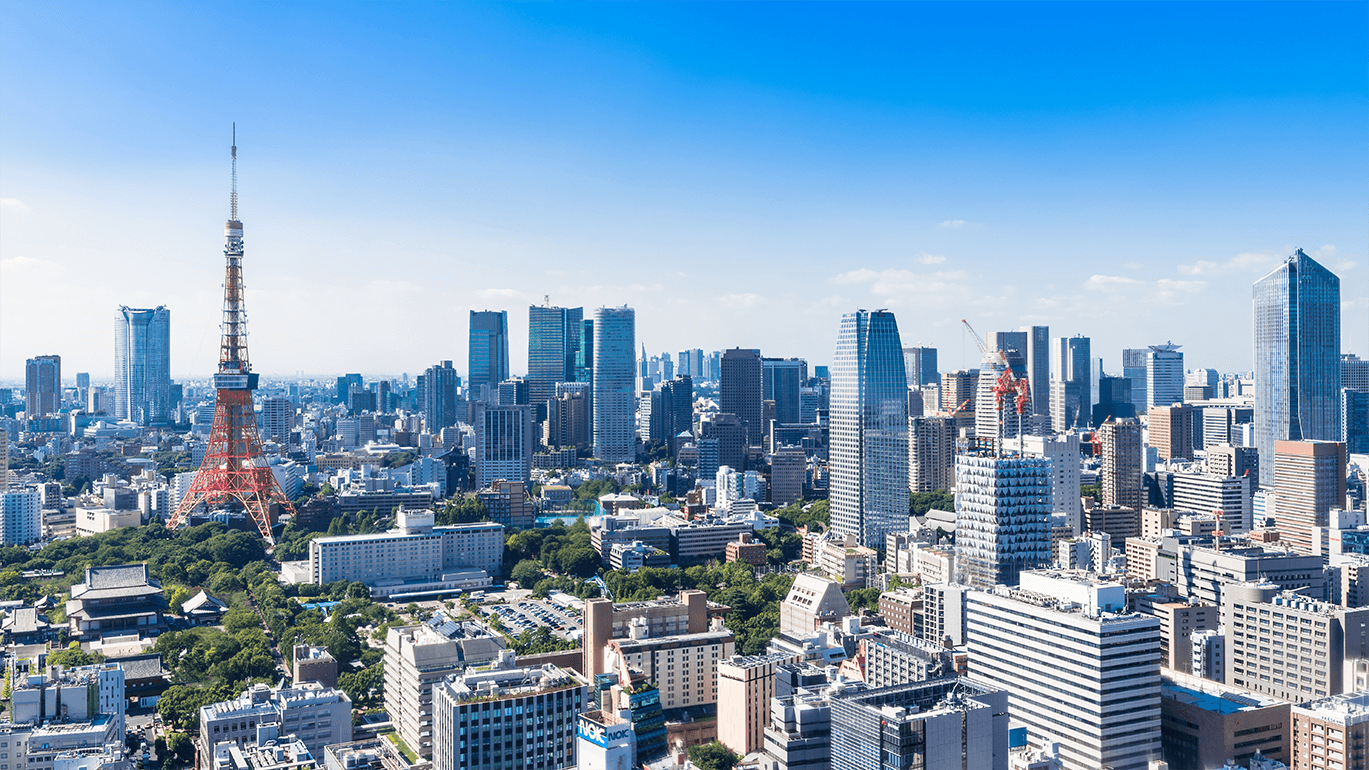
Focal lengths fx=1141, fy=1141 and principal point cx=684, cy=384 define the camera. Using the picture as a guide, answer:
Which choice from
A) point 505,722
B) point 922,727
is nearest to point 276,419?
point 505,722

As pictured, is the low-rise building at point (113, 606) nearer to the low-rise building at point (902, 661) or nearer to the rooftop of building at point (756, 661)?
the rooftop of building at point (756, 661)

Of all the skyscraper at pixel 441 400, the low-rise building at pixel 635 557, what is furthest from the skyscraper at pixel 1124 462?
the skyscraper at pixel 441 400

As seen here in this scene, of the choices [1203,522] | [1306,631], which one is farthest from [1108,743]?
[1203,522]

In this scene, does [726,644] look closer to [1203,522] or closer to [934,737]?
[934,737]

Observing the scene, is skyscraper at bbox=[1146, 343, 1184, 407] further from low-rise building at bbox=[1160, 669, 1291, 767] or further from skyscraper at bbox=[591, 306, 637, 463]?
low-rise building at bbox=[1160, 669, 1291, 767]

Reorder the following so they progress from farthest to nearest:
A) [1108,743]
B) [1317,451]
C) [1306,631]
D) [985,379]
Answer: [985,379], [1317,451], [1306,631], [1108,743]

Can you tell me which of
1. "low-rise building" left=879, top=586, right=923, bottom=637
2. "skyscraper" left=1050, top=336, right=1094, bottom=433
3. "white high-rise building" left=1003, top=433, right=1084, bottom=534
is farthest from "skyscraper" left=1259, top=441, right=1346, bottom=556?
"skyscraper" left=1050, top=336, right=1094, bottom=433

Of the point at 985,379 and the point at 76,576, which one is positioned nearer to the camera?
the point at 76,576
